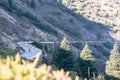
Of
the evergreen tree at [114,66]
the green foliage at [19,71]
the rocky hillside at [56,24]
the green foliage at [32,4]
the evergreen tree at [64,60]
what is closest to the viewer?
the green foliage at [19,71]

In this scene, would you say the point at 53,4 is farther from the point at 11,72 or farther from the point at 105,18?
the point at 11,72

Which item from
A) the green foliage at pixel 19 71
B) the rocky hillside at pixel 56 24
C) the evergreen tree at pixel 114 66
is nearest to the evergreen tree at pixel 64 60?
the evergreen tree at pixel 114 66

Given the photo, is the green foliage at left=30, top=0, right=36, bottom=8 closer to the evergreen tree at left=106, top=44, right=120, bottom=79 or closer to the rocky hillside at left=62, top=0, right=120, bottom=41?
the rocky hillside at left=62, top=0, right=120, bottom=41

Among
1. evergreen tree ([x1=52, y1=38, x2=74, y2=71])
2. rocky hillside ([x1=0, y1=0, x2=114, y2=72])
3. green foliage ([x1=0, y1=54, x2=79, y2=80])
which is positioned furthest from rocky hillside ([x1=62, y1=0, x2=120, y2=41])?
green foliage ([x1=0, y1=54, x2=79, y2=80])

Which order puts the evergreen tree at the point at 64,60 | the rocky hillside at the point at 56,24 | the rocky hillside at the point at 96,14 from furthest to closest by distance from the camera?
the rocky hillside at the point at 96,14 < the rocky hillside at the point at 56,24 < the evergreen tree at the point at 64,60

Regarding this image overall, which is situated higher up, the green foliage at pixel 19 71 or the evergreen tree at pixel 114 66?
the green foliage at pixel 19 71

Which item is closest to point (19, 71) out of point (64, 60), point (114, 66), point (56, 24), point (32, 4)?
point (64, 60)

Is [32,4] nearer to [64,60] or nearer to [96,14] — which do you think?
[96,14]

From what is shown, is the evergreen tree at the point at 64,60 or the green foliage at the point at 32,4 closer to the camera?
the evergreen tree at the point at 64,60

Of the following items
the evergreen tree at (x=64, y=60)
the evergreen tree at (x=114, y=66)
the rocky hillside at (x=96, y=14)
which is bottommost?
the rocky hillside at (x=96, y=14)

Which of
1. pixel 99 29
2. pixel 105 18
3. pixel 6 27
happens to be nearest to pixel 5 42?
pixel 6 27

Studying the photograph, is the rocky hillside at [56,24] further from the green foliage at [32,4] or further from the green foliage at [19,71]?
the green foliage at [19,71]

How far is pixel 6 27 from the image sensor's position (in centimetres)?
6512

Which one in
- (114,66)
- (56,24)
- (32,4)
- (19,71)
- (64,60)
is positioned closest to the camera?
(19,71)
